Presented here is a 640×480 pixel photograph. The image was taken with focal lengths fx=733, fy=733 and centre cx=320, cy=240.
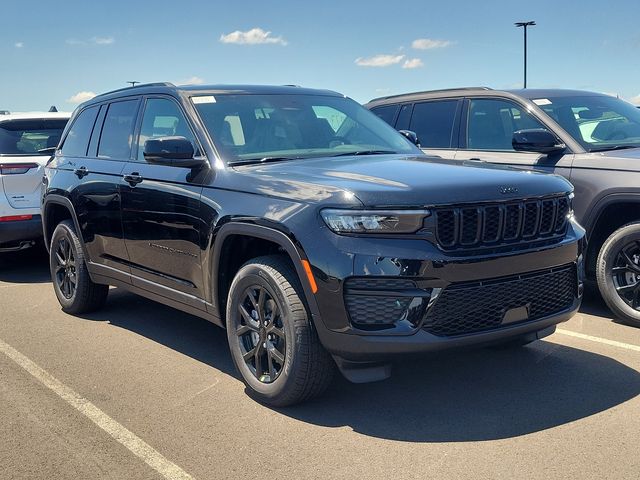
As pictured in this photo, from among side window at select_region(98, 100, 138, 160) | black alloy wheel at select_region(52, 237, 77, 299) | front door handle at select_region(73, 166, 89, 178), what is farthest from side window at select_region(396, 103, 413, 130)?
black alloy wheel at select_region(52, 237, 77, 299)

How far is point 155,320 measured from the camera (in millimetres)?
6344

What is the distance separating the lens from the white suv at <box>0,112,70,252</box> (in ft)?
26.5

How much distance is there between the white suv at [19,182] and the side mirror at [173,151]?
384 centimetres

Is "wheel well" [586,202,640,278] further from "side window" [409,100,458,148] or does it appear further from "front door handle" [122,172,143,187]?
"front door handle" [122,172,143,187]

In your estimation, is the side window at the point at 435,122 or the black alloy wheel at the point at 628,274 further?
the side window at the point at 435,122

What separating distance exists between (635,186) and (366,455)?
10.8ft

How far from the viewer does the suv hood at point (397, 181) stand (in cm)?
367

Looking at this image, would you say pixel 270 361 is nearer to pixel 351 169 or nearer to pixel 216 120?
pixel 351 169

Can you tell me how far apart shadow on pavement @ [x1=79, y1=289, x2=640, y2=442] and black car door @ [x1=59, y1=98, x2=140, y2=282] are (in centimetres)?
100

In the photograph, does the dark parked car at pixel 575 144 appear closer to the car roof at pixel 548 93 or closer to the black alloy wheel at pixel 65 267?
the car roof at pixel 548 93

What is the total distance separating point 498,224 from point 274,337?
54.6 inches

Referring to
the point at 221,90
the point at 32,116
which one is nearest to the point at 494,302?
the point at 221,90

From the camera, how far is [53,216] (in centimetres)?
684

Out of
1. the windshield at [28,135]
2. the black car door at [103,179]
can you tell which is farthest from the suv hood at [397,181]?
the windshield at [28,135]
